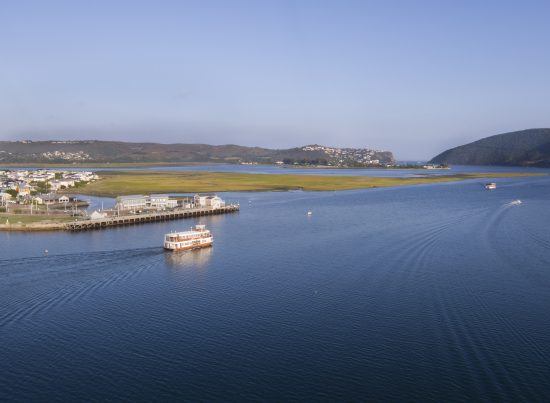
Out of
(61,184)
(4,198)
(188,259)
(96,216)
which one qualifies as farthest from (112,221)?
(61,184)

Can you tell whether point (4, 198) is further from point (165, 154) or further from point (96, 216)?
point (165, 154)

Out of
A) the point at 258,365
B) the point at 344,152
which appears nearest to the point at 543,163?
the point at 344,152

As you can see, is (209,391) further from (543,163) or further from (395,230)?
(543,163)

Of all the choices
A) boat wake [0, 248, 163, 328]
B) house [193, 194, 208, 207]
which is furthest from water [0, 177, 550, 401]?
house [193, 194, 208, 207]

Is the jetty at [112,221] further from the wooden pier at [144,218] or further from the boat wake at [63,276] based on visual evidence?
the boat wake at [63,276]

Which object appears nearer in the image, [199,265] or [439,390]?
[439,390]

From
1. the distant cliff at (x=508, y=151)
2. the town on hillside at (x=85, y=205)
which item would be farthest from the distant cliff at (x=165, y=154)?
the town on hillside at (x=85, y=205)
